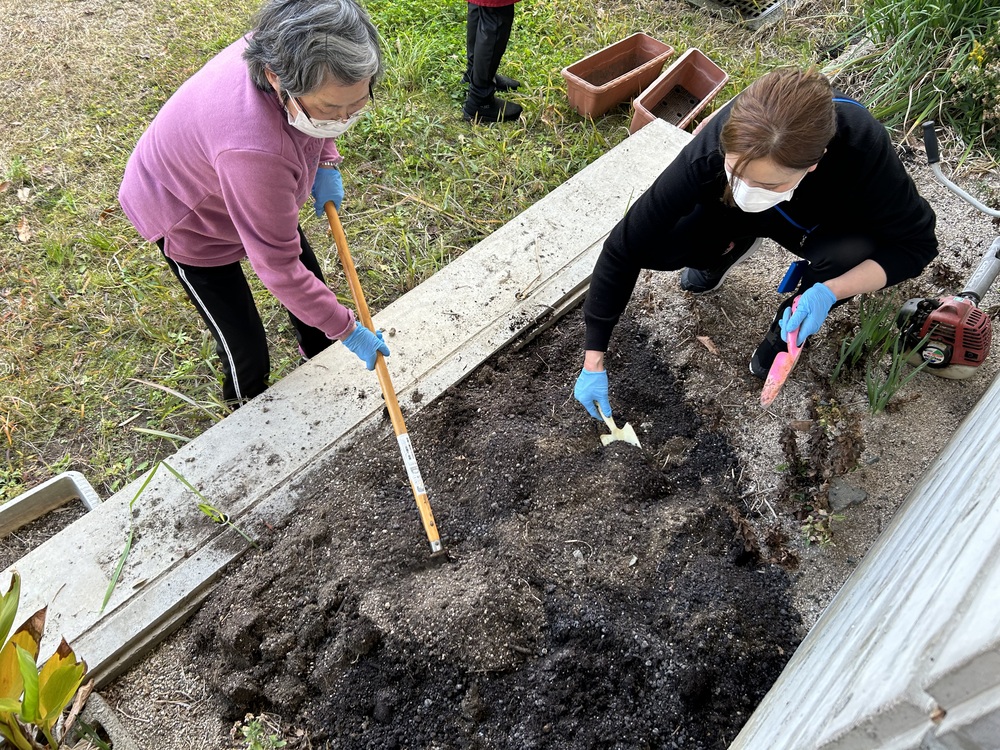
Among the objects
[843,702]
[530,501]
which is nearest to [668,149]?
[530,501]

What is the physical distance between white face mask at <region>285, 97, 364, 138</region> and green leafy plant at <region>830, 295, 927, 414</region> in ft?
5.59

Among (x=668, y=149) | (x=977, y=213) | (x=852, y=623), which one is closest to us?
(x=852, y=623)

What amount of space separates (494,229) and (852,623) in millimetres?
2261

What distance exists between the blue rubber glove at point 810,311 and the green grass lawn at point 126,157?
1554mm

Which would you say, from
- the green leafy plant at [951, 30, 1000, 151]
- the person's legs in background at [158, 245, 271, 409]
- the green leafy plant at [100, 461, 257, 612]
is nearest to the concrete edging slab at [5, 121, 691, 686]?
the green leafy plant at [100, 461, 257, 612]

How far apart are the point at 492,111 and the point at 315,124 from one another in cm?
222

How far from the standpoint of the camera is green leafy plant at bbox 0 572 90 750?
4.26 ft

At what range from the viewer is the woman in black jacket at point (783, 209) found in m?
1.58

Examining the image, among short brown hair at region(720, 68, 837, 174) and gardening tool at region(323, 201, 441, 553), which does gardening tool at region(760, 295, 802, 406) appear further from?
gardening tool at region(323, 201, 441, 553)

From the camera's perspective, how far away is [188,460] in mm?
2199

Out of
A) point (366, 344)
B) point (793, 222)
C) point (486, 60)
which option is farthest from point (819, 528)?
point (486, 60)

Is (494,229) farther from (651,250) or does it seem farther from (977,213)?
(977,213)

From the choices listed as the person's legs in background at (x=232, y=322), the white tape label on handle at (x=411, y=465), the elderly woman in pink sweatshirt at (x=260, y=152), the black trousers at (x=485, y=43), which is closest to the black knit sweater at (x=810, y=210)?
the white tape label on handle at (x=411, y=465)

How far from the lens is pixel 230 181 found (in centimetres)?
161
